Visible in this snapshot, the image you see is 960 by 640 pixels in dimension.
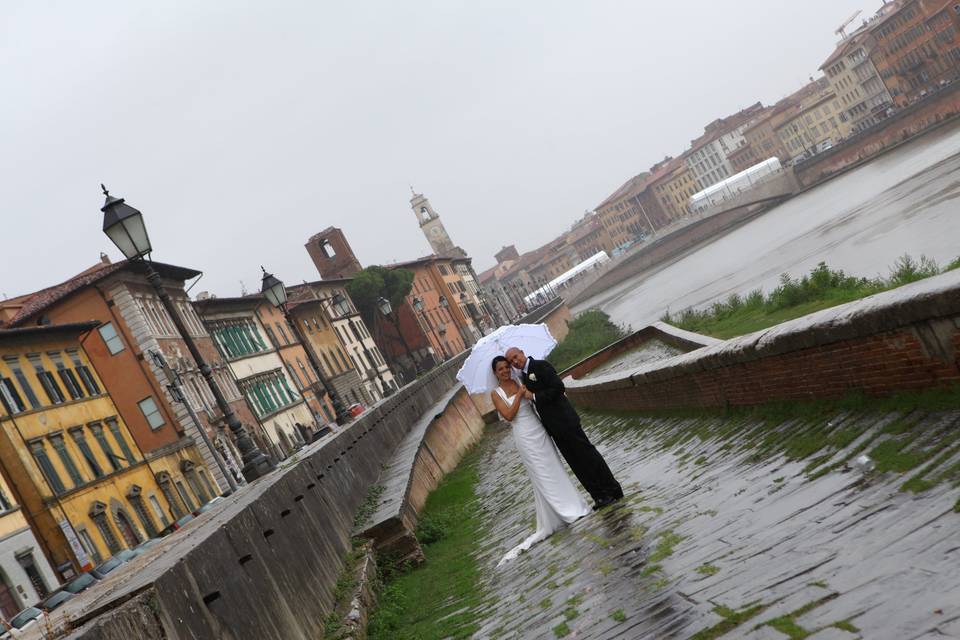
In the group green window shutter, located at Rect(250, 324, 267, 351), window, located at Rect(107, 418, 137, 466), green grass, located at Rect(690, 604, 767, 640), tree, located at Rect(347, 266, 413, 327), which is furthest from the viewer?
tree, located at Rect(347, 266, 413, 327)

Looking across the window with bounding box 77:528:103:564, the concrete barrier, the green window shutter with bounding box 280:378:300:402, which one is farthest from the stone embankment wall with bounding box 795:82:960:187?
the window with bounding box 77:528:103:564

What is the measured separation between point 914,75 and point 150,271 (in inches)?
4778

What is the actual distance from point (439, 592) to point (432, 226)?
14176 centimetres

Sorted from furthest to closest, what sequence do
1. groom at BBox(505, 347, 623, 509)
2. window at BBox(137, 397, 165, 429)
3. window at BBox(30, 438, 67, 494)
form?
window at BBox(137, 397, 165, 429)
window at BBox(30, 438, 67, 494)
groom at BBox(505, 347, 623, 509)

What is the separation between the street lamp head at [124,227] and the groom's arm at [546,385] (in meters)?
7.87

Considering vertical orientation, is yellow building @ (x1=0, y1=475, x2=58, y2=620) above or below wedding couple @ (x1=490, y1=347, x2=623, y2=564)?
above

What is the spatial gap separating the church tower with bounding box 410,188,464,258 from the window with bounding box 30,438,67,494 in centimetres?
10776

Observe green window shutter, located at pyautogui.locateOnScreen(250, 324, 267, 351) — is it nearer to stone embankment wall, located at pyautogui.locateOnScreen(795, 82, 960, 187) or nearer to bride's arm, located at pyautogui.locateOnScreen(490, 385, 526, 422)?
bride's arm, located at pyautogui.locateOnScreen(490, 385, 526, 422)

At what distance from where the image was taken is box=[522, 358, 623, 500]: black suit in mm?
9617

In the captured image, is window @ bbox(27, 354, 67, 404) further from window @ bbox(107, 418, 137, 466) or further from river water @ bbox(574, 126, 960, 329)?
river water @ bbox(574, 126, 960, 329)

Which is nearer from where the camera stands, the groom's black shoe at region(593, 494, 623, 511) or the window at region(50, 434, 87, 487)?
the groom's black shoe at region(593, 494, 623, 511)

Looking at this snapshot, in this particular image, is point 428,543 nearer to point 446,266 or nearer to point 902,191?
point 902,191

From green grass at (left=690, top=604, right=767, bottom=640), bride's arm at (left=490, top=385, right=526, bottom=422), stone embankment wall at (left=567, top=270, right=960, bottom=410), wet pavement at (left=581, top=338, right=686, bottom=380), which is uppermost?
bride's arm at (left=490, top=385, right=526, bottom=422)

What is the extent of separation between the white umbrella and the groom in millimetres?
584
